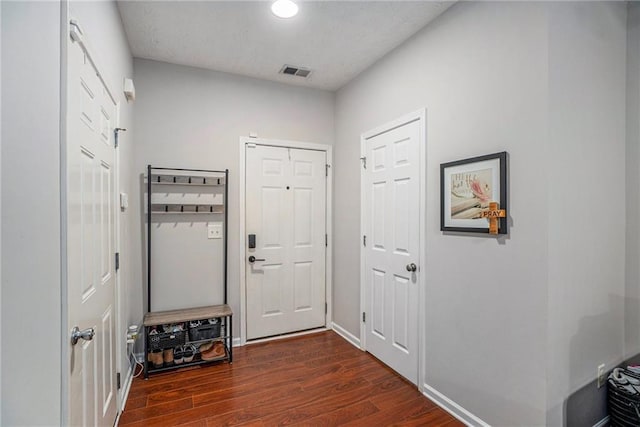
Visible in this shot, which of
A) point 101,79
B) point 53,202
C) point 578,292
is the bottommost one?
point 578,292

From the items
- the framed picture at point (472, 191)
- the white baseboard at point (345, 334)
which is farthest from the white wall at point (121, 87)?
the framed picture at point (472, 191)

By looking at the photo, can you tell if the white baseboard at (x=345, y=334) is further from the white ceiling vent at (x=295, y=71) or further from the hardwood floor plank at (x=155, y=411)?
the white ceiling vent at (x=295, y=71)

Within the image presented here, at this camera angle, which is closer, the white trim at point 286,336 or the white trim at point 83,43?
the white trim at point 83,43

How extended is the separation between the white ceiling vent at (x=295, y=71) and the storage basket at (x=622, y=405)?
3276 millimetres

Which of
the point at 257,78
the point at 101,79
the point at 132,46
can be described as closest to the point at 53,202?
the point at 101,79

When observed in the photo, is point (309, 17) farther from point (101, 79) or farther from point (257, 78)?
point (101, 79)

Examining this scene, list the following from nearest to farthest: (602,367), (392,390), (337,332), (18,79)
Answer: (18,79), (602,367), (392,390), (337,332)

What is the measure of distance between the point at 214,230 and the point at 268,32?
1.82 meters

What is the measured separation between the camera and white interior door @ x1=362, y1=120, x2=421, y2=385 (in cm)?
254

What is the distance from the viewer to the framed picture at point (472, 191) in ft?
6.06

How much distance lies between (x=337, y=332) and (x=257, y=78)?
9.44ft

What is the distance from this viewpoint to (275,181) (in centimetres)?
342

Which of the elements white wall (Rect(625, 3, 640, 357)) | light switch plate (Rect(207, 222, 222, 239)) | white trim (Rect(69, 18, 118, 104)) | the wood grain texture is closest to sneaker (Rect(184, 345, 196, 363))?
the wood grain texture

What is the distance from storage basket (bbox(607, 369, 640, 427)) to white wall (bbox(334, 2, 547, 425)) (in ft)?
1.80
